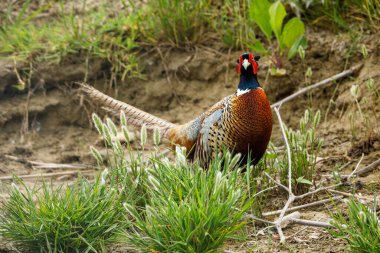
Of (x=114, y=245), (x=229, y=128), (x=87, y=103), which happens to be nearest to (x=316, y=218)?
(x=229, y=128)

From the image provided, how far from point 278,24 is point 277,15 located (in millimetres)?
80

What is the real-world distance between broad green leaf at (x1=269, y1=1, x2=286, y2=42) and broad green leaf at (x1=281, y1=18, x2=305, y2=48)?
0.05 m

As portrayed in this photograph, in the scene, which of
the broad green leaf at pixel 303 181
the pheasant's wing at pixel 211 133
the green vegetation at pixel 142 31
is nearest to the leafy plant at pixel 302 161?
the broad green leaf at pixel 303 181

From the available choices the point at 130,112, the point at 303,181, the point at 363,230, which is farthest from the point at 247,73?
the point at 363,230

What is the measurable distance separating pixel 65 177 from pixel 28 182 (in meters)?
0.28

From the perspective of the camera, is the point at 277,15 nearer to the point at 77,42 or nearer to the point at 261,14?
the point at 261,14

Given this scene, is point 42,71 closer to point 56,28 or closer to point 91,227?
point 56,28

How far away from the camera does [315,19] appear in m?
5.53

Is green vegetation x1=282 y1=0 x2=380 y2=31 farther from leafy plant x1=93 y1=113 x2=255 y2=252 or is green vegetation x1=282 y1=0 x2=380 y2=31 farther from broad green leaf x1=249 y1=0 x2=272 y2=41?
leafy plant x1=93 y1=113 x2=255 y2=252

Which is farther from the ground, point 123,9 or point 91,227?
point 123,9

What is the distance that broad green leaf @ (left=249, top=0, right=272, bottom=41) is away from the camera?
203 inches

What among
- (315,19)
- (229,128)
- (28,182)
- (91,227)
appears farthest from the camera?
(315,19)

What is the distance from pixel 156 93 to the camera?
5816 mm

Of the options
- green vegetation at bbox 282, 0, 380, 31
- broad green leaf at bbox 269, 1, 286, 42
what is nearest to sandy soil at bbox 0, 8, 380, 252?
green vegetation at bbox 282, 0, 380, 31
